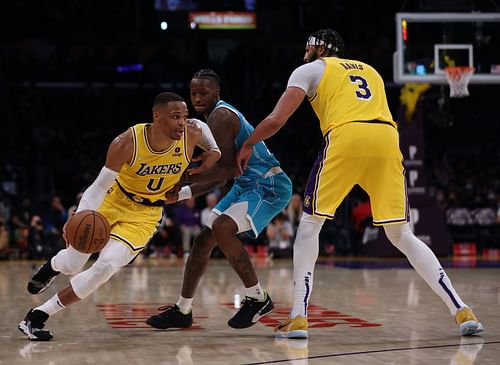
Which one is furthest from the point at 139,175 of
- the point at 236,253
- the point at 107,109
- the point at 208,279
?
the point at 107,109

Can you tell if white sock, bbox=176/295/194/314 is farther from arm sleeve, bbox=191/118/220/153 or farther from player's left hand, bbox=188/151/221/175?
arm sleeve, bbox=191/118/220/153

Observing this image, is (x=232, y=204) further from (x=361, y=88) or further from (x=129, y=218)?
(x=361, y=88)

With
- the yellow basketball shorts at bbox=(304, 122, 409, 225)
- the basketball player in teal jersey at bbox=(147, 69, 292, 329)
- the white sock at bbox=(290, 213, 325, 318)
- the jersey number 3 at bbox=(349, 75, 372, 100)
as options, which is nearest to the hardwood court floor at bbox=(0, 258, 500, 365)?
the basketball player in teal jersey at bbox=(147, 69, 292, 329)

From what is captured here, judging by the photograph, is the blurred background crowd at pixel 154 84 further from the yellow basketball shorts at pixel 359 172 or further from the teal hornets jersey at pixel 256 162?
the yellow basketball shorts at pixel 359 172

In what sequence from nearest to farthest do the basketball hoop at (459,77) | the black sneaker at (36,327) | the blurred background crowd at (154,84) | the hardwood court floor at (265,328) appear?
the hardwood court floor at (265,328) → the black sneaker at (36,327) → the basketball hoop at (459,77) → the blurred background crowd at (154,84)

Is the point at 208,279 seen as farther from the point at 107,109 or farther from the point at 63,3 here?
the point at 63,3

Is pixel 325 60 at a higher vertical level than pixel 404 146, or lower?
higher

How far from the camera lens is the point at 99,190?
5.42 meters

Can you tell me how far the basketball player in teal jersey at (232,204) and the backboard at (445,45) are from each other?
8.03 meters

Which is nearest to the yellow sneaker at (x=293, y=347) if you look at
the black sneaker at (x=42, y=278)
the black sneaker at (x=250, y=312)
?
the black sneaker at (x=250, y=312)

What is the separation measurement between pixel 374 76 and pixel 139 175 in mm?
1616

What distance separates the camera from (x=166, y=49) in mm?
21250

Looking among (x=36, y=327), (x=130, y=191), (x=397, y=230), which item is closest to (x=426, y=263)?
(x=397, y=230)

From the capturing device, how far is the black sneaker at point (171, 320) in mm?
5930
